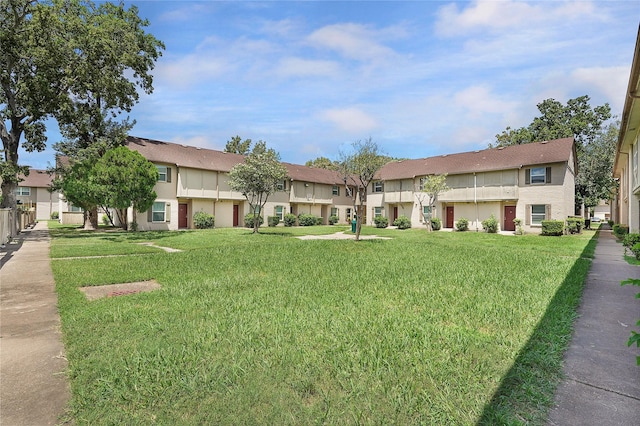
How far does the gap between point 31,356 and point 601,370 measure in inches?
233

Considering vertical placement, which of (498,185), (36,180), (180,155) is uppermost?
(180,155)

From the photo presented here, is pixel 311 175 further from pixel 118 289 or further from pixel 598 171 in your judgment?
pixel 118 289

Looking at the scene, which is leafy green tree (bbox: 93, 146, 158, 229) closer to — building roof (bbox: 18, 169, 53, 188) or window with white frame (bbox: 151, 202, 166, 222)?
window with white frame (bbox: 151, 202, 166, 222)

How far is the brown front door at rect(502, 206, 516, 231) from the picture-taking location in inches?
1068

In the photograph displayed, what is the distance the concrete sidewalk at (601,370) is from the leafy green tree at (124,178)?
74.2ft

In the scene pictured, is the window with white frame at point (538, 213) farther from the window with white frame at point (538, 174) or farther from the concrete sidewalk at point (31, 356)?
the concrete sidewalk at point (31, 356)

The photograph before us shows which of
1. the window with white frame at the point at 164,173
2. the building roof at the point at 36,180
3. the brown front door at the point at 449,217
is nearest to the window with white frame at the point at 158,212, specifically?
the window with white frame at the point at 164,173

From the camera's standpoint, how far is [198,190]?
28.3m

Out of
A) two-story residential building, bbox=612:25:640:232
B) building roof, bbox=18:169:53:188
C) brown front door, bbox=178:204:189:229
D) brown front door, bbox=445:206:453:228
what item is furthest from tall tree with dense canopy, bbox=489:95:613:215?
building roof, bbox=18:169:53:188

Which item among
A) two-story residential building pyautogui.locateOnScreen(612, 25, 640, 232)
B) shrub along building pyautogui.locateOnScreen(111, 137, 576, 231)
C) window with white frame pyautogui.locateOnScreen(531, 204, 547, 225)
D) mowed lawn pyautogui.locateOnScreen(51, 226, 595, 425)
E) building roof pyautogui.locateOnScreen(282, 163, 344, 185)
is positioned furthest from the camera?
building roof pyautogui.locateOnScreen(282, 163, 344, 185)

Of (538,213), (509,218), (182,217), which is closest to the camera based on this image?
(538,213)

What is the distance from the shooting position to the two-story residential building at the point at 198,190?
86.9 feet

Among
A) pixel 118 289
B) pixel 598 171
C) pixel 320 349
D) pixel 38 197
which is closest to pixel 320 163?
pixel 598 171

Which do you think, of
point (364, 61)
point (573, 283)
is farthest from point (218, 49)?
point (573, 283)
